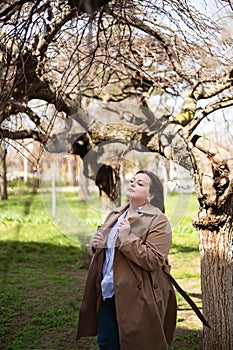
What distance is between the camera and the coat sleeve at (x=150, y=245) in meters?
2.66

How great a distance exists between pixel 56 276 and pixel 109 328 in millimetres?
5144

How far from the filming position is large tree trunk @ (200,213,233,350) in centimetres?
368

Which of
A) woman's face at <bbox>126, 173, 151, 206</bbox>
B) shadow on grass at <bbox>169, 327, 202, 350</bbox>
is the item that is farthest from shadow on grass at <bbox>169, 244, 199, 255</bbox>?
woman's face at <bbox>126, 173, 151, 206</bbox>

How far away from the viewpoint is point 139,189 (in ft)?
8.97

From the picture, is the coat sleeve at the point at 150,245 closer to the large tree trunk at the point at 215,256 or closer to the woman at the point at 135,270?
the woman at the point at 135,270

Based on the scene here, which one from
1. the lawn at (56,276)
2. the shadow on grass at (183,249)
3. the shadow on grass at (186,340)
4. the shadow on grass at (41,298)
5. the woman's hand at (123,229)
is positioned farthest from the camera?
the shadow on grass at (183,249)

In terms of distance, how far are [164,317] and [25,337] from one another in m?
2.15

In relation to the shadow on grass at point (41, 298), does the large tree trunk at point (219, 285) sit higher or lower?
higher

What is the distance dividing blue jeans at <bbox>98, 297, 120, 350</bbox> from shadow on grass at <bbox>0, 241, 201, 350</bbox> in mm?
610

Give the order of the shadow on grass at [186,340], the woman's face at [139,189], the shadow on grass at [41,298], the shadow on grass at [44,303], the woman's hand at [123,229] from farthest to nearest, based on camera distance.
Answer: the shadow on grass at [41,298]
the shadow on grass at [44,303]
the shadow on grass at [186,340]
the woman's face at [139,189]
the woman's hand at [123,229]

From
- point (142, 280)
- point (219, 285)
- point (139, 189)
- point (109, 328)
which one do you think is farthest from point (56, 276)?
point (139, 189)

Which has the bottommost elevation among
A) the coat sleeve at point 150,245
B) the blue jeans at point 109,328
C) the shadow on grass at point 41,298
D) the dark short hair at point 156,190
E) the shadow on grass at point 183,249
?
the shadow on grass at point 183,249

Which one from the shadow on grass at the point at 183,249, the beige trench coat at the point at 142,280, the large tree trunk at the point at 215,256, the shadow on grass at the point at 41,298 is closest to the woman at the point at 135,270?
the beige trench coat at the point at 142,280

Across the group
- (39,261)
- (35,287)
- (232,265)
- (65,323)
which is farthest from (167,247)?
(39,261)
